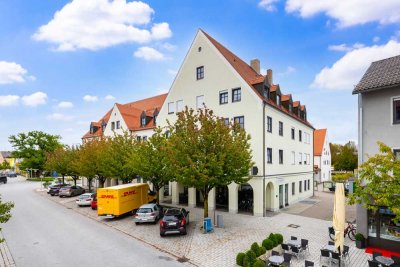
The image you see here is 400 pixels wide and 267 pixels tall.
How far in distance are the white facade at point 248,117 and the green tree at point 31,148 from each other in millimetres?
53293

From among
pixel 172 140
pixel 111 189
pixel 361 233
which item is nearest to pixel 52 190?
pixel 111 189

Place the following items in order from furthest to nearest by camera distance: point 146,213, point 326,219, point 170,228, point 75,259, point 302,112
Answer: point 302,112 → point 326,219 → point 146,213 → point 170,228 → point 75,259

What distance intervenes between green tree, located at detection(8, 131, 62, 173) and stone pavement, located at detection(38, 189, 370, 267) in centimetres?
5426

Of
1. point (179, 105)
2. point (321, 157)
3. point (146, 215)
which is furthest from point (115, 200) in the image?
point (321, 157)

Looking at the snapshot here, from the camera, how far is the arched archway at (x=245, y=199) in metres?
25.2

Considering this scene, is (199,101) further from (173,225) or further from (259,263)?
(259,263)

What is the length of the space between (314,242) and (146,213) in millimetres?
11333

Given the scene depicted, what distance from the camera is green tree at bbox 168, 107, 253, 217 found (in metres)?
17.0

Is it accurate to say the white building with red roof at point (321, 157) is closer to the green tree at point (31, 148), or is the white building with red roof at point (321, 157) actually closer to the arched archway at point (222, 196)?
the arched archway at point (222, 196)

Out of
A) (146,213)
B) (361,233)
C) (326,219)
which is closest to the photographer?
(361,233)

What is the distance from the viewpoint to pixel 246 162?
18.3m

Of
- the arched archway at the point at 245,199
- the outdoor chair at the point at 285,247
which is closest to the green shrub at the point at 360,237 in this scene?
the outdoor chair at the point at 285,247

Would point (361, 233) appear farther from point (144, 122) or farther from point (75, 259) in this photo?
point (144, 122)

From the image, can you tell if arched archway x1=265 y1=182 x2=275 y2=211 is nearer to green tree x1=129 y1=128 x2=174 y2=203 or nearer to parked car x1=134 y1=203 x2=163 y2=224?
green tree x1=129 y1=128 x2=174 y2=203
